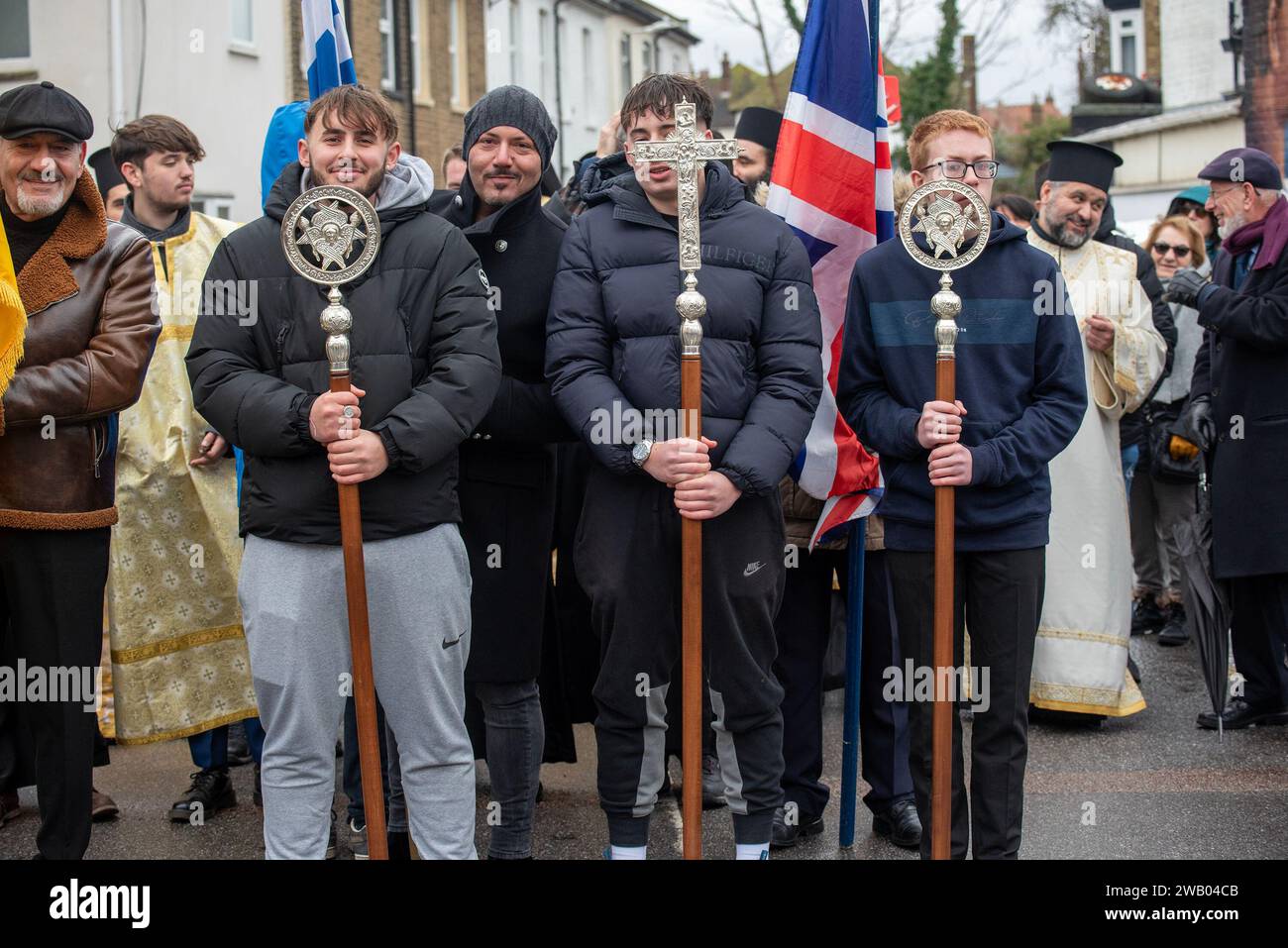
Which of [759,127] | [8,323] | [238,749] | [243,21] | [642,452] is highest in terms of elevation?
[243,21]

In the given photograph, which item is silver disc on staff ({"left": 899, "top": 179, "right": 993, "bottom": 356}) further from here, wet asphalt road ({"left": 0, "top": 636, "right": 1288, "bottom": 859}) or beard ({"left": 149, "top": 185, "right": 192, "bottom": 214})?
beard ({"left": 149, "top": 185, "right": 192, "bottom": 214})

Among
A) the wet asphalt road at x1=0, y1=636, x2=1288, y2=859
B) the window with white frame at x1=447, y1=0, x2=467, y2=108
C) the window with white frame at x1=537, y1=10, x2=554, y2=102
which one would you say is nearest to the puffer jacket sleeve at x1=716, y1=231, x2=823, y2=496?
the wet asphalt road at x1=0, y1=636, x2=1288, y2=859

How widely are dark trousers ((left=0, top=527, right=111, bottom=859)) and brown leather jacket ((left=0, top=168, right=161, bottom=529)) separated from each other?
82mm

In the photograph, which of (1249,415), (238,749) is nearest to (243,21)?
(238,749)

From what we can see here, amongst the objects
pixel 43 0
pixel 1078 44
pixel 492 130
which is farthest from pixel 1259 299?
pixel 1078 44

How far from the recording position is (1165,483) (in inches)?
332

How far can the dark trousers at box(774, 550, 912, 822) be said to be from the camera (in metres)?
5.16

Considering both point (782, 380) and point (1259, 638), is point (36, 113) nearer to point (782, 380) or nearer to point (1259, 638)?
point (782, 380)

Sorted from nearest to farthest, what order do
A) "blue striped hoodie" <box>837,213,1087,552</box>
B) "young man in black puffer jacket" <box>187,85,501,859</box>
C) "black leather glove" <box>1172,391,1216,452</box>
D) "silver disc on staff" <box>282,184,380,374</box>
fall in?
"silver disc on staff" <box>282,184,380,374</box> < "young man in black puffer jacket" <box>187,85,501,859</box> < "blue striped hoodie" <box>837,213,1087,552</box> < "black leather glove" <box>1172,391,1216,452</box>

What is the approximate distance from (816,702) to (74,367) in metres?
2.61

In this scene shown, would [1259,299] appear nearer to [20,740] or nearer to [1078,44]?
[20,740]
